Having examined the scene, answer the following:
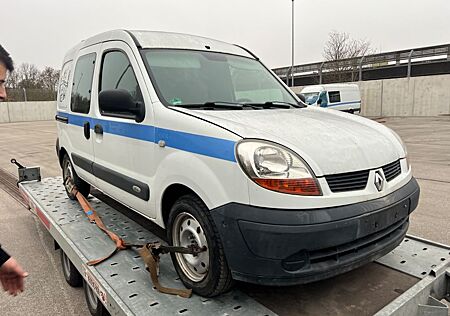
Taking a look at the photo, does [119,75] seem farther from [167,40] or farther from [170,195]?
[170,195]

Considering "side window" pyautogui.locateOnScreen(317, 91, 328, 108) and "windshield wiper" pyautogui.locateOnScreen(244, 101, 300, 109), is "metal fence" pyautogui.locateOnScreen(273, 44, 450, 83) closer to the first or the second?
"side window" pyautogui.locateOnScreen(317, 91, 328, 108)

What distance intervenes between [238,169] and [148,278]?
1.06 metres

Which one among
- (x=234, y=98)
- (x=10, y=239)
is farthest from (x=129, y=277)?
(x=10, y=239)

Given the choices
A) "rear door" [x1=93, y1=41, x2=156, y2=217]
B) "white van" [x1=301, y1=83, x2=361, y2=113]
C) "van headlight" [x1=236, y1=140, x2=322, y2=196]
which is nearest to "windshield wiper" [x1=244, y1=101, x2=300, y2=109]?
"rear door" [x1=93, y1=41, x2=156, y2=217]

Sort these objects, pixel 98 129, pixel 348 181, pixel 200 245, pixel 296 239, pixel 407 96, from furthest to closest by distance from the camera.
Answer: pixel 407 96, pixel 98 129, pixel 200 245, pixel 348 181, pixel 296 239

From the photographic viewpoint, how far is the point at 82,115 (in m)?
3.82

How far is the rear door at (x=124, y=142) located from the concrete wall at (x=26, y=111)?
1519 inches

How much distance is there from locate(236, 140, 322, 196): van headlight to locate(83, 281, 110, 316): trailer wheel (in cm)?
163

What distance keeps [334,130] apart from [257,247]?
906 mm

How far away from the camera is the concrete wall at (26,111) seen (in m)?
36.9

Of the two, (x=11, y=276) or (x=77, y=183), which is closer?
(x=11, y=276)

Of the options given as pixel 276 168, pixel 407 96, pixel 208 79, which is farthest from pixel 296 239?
pixel 407 96

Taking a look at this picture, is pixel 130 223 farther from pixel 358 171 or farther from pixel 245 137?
pixel 358 171

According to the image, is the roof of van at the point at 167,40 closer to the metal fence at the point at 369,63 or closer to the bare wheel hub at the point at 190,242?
the bare wheel hub at the point at 190,242
